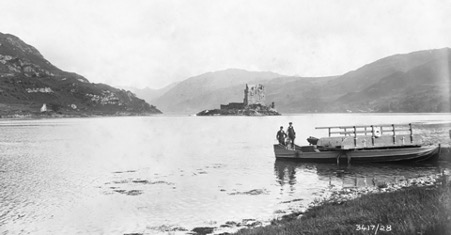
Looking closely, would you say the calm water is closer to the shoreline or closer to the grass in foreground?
the shoreline

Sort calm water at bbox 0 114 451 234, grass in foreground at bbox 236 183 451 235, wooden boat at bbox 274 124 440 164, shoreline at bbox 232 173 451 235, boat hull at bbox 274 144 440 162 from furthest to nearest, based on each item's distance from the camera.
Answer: wooden boat at bbox 274 124 440 164
boat hull at bbox 274 144 440 162
calm water at bbox 0 114 451 234
shoreline at bbox 232 173 451 235
grass in foreground at bbox 236 183 451 235

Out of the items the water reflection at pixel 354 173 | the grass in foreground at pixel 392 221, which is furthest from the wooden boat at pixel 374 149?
the grass in foreground at pixel 392 221

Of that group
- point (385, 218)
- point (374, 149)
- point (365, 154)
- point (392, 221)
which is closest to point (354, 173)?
point (365, 154)

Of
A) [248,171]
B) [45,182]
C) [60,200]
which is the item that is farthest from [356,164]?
[45,182]

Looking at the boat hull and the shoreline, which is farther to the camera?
the boat hull

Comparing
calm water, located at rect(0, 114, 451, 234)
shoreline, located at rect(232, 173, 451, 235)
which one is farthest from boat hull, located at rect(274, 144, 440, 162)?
shoreline, located at rect(232, 173, 451, 235)
